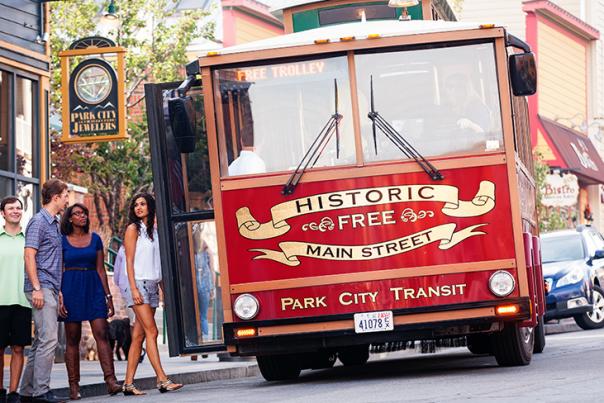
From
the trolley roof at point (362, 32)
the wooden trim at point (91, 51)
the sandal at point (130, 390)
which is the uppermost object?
the wooden trim at point (91, 51)

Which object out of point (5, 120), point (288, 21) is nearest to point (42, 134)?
point (5, 120)

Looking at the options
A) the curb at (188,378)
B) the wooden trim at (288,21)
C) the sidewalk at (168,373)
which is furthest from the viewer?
the wooden trim at (288,21)

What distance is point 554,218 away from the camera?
41594mm

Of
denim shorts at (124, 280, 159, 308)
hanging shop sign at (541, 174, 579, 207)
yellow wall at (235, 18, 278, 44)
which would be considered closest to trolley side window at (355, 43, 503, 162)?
denim shorts at (124, 280, 159, 308)

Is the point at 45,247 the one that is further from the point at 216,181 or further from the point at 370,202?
the point at 370,202

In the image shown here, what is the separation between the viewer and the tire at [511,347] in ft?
45.5

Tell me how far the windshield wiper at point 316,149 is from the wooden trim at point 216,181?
67 centimetres

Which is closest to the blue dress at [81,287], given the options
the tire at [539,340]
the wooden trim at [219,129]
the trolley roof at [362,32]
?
the wooden trim at [219,129]

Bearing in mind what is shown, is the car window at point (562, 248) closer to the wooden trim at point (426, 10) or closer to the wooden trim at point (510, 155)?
the wooden trim at point (426, 10)

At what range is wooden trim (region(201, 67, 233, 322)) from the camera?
518 inches

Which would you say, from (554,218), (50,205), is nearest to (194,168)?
(50,205)

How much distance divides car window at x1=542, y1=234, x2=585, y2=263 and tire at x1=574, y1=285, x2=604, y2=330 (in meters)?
0.65

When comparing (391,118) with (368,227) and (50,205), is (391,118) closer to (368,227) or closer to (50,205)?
(368,227)

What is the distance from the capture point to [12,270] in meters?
13.3
